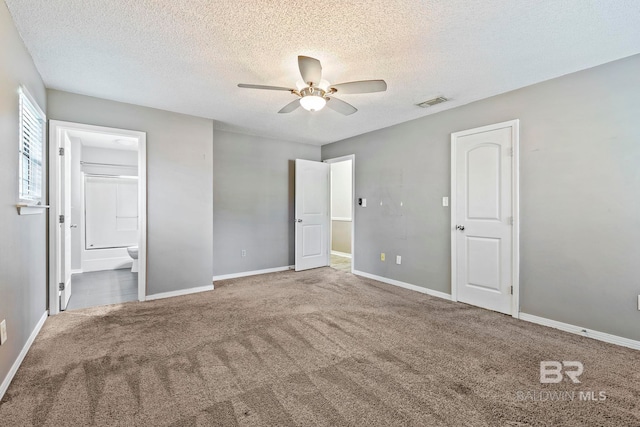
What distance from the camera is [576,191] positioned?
277 cm

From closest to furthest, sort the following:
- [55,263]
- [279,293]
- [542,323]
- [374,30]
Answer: [374,30] → [542,323] → [55,263] → [279,293]

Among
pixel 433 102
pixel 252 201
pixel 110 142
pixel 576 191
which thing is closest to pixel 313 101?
pixel 433 102

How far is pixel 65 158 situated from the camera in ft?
11.1

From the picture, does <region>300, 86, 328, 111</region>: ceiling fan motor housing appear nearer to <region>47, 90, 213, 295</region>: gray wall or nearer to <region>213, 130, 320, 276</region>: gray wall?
<region>47, 90, 213, 295</region>: gray wall

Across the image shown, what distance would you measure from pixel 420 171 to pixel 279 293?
102 inches

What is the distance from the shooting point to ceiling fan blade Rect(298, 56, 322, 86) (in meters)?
2.12

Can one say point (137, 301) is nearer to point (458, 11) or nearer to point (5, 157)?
point (5, 157)

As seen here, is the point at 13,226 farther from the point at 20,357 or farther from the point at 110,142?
the point at 110,142

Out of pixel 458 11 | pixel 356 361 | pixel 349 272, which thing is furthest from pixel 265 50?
pixel 349 272

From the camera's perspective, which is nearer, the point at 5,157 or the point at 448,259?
the point at 5,157

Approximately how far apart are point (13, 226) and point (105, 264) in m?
4.12

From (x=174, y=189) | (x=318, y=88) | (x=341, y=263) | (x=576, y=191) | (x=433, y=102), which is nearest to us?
(x=318, y=88)

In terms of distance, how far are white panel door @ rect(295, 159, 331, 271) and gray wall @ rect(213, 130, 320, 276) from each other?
302 millimetres

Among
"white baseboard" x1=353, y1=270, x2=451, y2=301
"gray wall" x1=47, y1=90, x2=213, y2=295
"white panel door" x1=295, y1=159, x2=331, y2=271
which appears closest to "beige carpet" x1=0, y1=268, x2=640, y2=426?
"white baseboard" x1=353, y1=270, x2=451, y2=301
